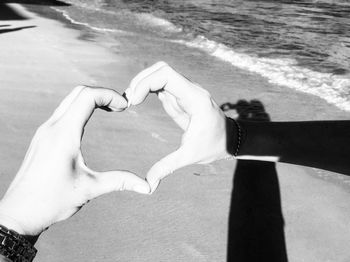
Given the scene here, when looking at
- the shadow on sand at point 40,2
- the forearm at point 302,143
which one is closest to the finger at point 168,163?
the forearm at point 302,143

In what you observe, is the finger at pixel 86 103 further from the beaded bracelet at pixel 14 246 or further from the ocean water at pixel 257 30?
the ocean water at pixel 257 30

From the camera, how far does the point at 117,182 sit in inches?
56.6

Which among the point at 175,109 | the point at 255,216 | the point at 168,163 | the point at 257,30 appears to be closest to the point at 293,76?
the point at 255,216

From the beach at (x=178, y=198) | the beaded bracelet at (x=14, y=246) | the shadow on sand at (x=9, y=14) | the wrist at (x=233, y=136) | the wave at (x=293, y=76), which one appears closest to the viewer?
the beaded bracelet at (x=14, y=246)

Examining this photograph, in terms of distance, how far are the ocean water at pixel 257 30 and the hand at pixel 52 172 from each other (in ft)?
19.4

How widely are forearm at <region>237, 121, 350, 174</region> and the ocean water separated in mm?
5229

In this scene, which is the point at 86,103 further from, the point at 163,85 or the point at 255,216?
the point at 255,216

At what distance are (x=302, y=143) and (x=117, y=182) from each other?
759 millimetres

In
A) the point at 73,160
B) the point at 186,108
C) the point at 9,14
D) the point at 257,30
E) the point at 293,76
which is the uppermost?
the point at 186,108

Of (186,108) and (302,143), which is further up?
(186,108)

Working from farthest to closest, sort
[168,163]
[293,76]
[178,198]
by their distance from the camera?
[293,76] → [178,198] → [168,163]

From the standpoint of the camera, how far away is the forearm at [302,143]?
166 cm

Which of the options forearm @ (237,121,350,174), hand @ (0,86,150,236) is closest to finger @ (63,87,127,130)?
hand @ (0,86,150,236)

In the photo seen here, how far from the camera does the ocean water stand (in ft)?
28.1
